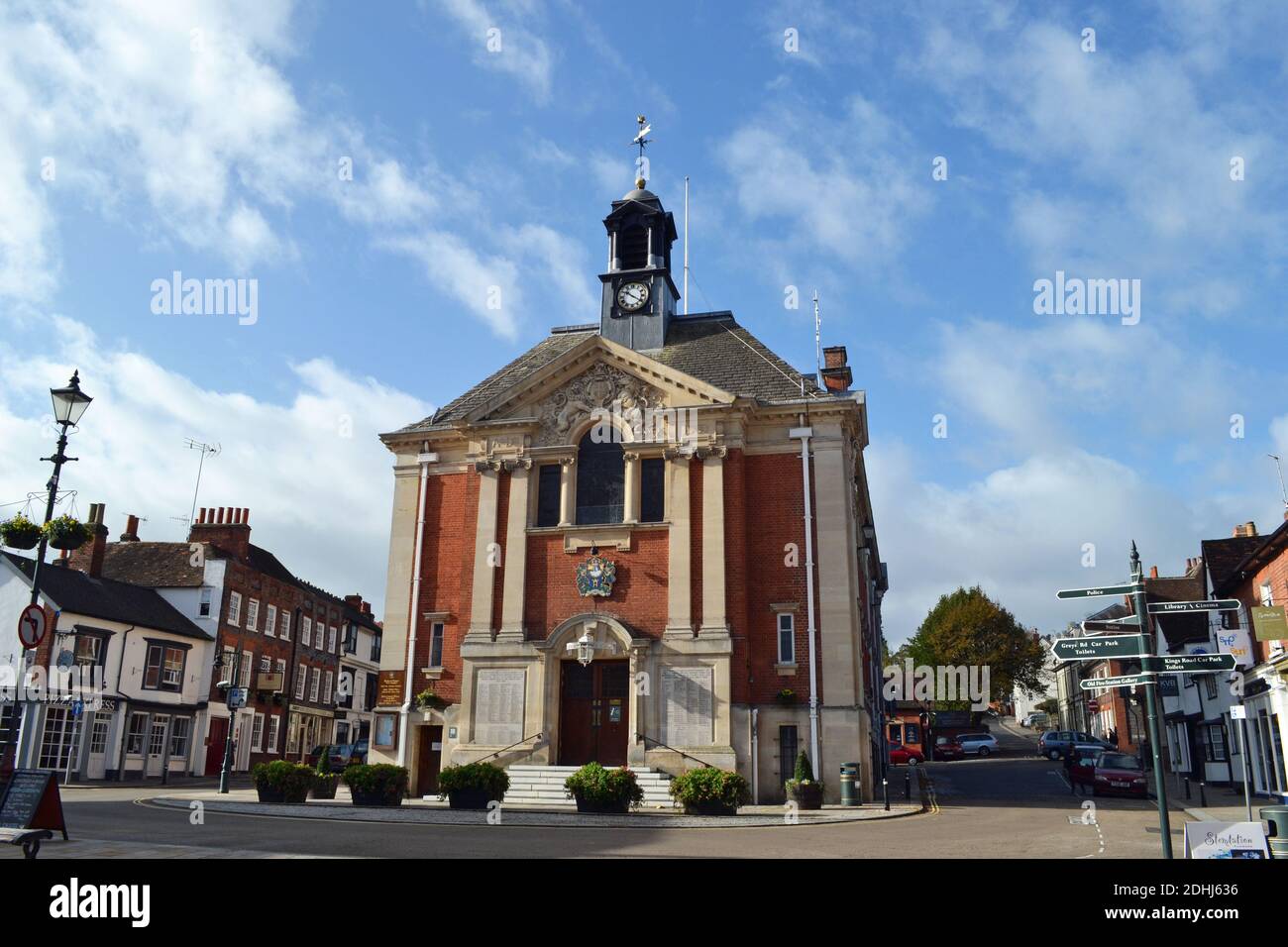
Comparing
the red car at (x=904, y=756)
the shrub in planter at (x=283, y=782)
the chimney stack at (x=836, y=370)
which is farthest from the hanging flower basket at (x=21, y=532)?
the red car at (x=904, y=756)

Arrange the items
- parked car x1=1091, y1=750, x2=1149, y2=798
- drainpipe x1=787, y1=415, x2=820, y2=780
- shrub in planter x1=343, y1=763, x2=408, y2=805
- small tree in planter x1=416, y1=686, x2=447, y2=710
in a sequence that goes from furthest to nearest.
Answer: small tree in planter x1=416, y1=686, x2=447, y2=710
parked car x1=1091, y1=750, x2=1149, y2=798
drainpipe x1=787, y1=415, x2=820, y2=780
shrub in planter x1=343, y1=763, x2=408, y2=805

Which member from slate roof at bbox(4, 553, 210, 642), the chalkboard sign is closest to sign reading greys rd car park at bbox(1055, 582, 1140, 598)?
the chalkboard sign

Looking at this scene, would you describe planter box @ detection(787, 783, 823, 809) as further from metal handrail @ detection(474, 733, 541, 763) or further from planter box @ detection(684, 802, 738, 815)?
metal handrail @ detection(474, 733, 541, 763)

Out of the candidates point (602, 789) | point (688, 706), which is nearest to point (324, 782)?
point (602, 789)

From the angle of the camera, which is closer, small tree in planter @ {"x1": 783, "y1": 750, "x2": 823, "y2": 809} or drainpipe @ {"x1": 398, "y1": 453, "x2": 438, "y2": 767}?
small tree in planter @ {"x1": 783, "y1": 750, "x2": 823, "y2": 809}

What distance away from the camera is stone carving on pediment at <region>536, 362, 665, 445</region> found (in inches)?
1340

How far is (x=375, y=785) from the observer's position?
26.2 meters

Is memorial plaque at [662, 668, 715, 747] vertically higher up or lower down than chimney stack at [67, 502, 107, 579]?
lower down

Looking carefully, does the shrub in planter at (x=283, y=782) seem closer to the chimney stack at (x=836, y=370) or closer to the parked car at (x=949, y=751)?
the chimney stack at (x=836, y=370)

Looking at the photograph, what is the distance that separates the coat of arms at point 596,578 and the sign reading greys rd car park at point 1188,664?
22.0 m

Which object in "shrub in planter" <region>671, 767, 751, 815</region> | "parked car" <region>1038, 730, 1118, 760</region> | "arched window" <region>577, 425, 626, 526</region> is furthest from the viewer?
"parked car" <region>1038, 730, 1118, 760</region>

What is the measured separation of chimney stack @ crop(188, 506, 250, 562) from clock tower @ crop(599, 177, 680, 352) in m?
25.3
